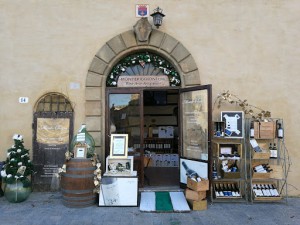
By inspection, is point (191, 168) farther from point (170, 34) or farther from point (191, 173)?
point (170, 34)

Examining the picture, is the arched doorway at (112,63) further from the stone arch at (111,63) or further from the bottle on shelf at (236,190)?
the bottle on shelf at (236,190)

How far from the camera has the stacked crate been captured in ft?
16.0

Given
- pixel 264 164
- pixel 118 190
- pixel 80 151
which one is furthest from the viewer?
pixel 264 164

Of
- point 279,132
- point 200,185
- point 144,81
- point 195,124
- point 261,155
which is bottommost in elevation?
point 200,185

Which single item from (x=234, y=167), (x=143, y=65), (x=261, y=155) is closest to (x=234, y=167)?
(x=234, y=167)

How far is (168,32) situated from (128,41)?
82 centimetres

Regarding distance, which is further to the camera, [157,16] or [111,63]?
[111,63]

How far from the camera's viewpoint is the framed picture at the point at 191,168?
530cm

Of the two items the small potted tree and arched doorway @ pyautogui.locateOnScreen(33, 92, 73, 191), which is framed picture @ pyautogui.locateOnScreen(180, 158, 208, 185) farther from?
the small potted tree

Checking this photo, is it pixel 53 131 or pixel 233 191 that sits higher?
pixel 53 131

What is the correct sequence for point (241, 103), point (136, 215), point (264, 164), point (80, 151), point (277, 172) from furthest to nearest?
point (241, 103) → point (264, 164) → point (277, 172) → point (80, 151) → point (136, 215)

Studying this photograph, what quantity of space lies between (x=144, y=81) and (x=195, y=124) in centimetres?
135

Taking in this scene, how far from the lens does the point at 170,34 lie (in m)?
5.89

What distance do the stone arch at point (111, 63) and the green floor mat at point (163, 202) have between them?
4.59 feet
